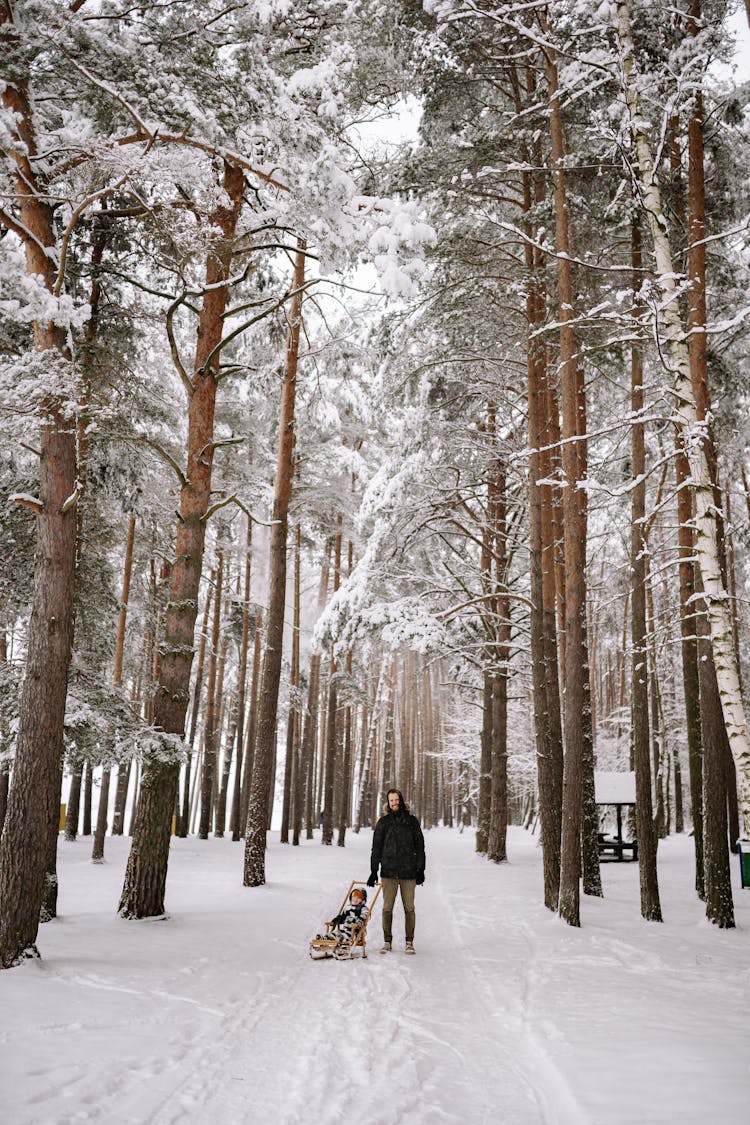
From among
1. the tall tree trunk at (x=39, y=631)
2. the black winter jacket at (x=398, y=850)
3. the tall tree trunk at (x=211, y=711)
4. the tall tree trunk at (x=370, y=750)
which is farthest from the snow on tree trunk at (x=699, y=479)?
the tall tree trunk at (x=370, y=750)

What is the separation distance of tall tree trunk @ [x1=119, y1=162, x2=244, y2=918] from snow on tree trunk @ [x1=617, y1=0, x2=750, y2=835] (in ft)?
Answer: 14.8

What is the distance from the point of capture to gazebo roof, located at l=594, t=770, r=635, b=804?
65.2 feet

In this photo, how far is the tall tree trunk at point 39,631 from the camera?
6.11 meters

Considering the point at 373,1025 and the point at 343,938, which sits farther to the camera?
the point at 343,938

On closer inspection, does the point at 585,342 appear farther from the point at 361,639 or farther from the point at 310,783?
the point at 310,783

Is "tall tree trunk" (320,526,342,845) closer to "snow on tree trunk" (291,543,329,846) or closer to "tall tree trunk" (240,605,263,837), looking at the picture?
"snow on tree trunk" (291,543,329,846)

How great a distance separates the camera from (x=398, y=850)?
8.29 meters

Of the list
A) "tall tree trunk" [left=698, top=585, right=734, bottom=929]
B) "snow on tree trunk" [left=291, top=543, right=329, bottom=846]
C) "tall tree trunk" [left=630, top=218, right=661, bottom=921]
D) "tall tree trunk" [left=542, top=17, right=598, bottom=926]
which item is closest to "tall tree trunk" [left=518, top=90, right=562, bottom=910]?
"tall tree trunk" [left=542, top=17, right=598, bottom=926]

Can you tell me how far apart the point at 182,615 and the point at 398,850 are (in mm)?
3932

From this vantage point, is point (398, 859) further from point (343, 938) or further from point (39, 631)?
point (39, 631)

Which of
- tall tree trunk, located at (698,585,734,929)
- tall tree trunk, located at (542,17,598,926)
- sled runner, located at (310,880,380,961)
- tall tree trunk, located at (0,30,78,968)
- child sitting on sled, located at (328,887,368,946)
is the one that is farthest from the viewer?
tall tree trunk, located at (698,585,734,929)

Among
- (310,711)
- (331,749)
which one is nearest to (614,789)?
(331,749)

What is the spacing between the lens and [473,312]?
464 inches

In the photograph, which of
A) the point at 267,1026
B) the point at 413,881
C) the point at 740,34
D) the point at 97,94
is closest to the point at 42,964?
the point at 267,1026
